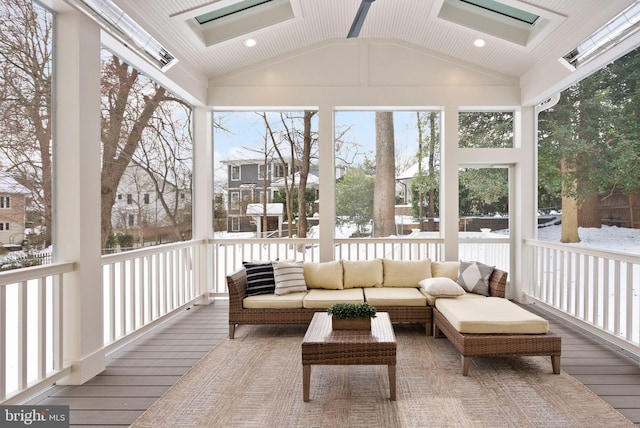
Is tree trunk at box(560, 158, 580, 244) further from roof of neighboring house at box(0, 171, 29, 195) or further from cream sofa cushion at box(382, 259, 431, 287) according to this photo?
roof of neighboring house at box(0, 171, 29, 195)

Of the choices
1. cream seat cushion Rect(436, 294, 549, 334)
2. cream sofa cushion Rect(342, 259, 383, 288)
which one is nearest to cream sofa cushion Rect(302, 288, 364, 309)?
cream sofa cushion Rect(342, 259, 383, 288)

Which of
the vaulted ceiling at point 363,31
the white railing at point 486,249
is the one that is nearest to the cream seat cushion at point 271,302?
the white railing at point 486,249

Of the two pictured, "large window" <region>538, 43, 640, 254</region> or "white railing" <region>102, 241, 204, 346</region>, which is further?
"large window" <region>538, 43, 640, 254</region>

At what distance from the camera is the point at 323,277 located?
5289mm

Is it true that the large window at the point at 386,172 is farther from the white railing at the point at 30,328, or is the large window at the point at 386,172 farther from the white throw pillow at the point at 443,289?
the white railing at the point at 30,328

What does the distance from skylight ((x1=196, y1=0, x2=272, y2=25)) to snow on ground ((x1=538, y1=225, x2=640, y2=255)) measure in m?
4.59

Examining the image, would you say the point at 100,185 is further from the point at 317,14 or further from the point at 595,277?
the point at 595,277

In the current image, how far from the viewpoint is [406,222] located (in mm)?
6398

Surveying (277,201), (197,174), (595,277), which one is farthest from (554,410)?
(197,174)

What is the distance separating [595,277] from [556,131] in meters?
2.21

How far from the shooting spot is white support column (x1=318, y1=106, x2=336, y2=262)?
618 centimetres

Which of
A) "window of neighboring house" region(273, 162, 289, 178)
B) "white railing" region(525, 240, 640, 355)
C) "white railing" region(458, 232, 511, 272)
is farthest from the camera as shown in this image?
"window of neighboring house" region(273, 162, 289, 178)

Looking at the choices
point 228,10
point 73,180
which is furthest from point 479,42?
point 73,180

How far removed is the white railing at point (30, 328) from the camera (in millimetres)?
2793
